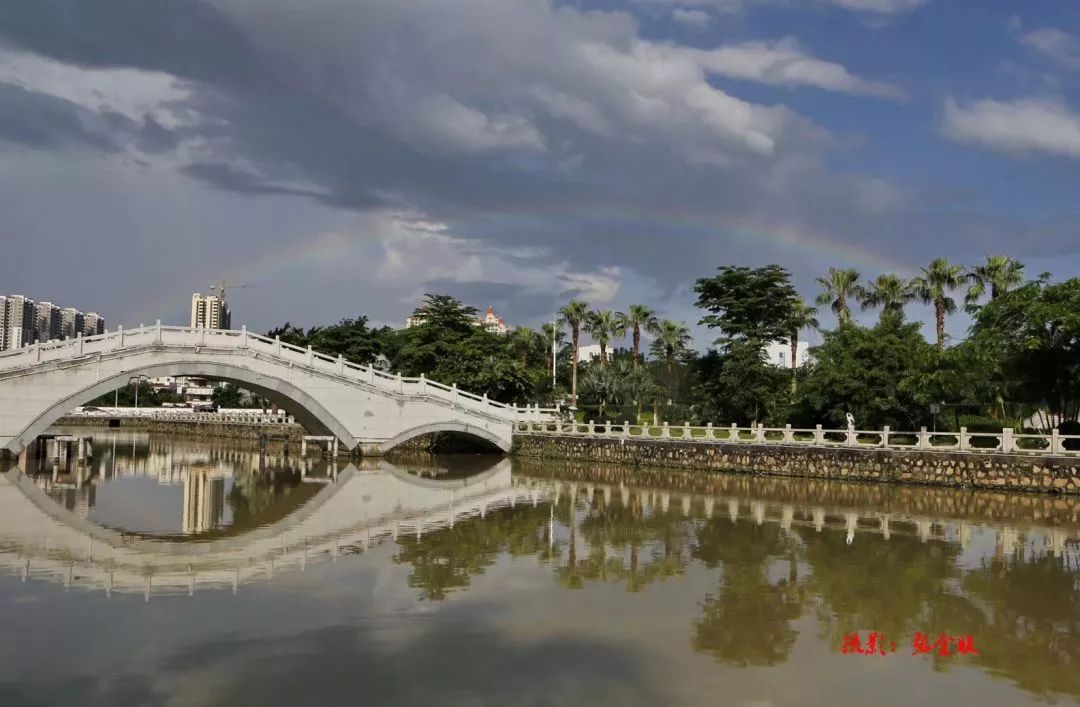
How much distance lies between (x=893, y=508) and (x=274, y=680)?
15.4 m

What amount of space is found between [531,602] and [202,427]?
167ft

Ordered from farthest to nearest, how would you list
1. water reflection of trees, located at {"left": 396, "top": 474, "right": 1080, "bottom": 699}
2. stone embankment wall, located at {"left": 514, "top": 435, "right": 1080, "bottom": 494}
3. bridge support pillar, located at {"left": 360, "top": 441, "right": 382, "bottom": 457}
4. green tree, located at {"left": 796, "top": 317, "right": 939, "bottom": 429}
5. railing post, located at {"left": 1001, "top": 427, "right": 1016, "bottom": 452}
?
bridge support pillar, located at {"left": 360, "top": 441, "right": 382, "bottom": 457} → green tree, located at {"left": 796, "top": 317, "right": 939, "bottom": 429} → railing post, located at {"left": 1001, "top": 427, "right": 1016, "bottom": 452} → stone embankment wall, located at {"left": 514, "top": 435, "right": 1080, "bottom": 494} → water reflection of trees, located at {"left": 396, "top": 474, "right": 1080, "bottom": 699}

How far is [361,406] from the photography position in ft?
103

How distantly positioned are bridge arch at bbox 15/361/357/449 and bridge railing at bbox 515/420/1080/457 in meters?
7.43

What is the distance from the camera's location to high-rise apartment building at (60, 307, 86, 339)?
445 ft

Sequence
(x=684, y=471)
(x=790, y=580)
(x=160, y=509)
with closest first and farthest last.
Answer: (x=790, y=580)
(x=160, y=509)
(x=684, y=471)

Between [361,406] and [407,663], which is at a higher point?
[361,406]

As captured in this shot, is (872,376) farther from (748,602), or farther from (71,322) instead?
(71,322)

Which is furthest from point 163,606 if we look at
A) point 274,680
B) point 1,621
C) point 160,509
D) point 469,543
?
point 160,509

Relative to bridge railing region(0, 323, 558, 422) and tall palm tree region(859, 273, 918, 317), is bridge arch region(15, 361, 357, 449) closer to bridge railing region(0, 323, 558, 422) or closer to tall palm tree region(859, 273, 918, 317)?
bridge railing region(0, 323, 558, 422)

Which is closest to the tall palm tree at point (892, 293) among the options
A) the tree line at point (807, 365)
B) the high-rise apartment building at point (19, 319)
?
the tree line at point (807, 365)

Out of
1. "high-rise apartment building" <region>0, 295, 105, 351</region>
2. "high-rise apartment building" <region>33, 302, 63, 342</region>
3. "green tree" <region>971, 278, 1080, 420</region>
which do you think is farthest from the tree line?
"high-rise apartment building" <region>33, 302, 63, 342</region>

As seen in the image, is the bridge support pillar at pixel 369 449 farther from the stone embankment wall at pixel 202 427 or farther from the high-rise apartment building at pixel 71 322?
the high-rise apartment building at pixel 71 322

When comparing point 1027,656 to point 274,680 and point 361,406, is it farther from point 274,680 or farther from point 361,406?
point 361,406
